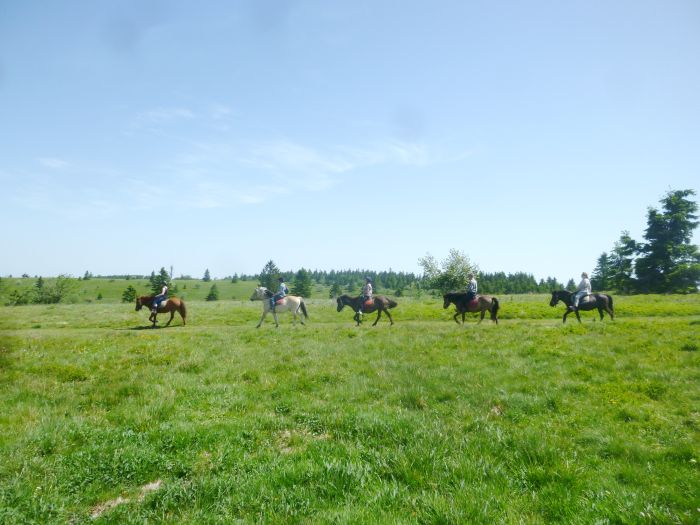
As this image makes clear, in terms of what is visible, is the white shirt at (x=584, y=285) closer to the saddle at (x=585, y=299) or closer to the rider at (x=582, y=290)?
the rider at (x=582, y=290)

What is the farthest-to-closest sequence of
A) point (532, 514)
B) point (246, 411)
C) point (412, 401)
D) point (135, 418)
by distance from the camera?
1. point (412, 401)
2. point (246, 411)
3. point (135, 418)
4. point (532, 514)

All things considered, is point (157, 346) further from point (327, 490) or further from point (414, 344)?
point (327, 490)

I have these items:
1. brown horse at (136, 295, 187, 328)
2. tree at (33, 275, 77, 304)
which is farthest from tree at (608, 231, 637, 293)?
tree at (33, 275, 77, 304)

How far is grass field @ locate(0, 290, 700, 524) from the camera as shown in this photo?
4.87 meters

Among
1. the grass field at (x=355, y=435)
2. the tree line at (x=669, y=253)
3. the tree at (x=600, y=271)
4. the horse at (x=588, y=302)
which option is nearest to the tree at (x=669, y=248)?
the tree line at (x=669, y=253)

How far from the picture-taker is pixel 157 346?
15227 millimetres

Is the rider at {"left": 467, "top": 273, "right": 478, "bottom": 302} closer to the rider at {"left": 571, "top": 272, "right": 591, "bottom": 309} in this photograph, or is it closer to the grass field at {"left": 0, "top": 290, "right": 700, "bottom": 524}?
the rider at {"left": 571, "top": 272, "right": 591, "bottom": 309}

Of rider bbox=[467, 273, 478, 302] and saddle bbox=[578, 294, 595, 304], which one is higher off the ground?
rider bbox=[467, 273, 478, 302]

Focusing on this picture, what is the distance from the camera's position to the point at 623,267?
77938 mm

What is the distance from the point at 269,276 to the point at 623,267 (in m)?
86.8

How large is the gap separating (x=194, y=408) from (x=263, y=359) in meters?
4.97

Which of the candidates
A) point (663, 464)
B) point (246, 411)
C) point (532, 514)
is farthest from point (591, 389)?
point (246, 411)

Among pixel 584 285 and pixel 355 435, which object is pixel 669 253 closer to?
pixel 584 285

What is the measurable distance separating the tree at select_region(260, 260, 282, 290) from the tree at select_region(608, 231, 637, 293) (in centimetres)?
8062
